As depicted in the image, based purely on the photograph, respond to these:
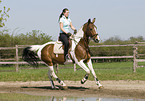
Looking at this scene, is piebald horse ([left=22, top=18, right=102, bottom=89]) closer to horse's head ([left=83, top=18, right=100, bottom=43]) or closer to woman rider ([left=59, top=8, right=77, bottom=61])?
horse's head ([left=83, top=18, right=100, bottom=43])

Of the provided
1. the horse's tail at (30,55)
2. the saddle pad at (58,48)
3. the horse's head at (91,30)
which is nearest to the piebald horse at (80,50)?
the horse's head at (91,30)

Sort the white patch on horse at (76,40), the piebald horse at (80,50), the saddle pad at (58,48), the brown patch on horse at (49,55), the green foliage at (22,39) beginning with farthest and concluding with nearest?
the green foliage at (22,39) < the brown patch on horse at (49,55) < the saddle pad at (58,48) < the white patch on horse at (76,40) < the piebald horse at (80,50)

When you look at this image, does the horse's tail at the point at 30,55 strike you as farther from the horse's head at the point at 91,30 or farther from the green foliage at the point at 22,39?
the green foliage at the point at 22,39

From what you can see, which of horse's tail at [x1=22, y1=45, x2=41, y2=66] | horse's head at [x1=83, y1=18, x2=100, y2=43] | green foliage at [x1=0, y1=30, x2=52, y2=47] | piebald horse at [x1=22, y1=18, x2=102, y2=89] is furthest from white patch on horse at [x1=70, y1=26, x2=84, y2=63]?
green foliage at [x1=0, y1=30, x2=52, y2=47]

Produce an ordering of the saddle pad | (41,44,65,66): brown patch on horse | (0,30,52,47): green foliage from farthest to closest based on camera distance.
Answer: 1. (0,30,52,47): green foliage
2. (41,44,65,66): brown patch on horse
3. the saddle pad

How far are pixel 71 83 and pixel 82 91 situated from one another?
8.46ft

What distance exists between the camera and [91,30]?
10.4m

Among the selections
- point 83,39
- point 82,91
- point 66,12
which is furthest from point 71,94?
point 66,12

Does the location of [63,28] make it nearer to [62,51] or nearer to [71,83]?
[62,51]

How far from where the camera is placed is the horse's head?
10.4 metres

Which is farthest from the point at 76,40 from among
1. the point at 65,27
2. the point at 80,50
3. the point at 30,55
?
the point at 30,55

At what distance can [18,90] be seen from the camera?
11.3 m

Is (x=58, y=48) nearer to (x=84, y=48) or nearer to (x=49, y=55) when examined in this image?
(x=49, y=55)

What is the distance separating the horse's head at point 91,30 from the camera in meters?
10.4
